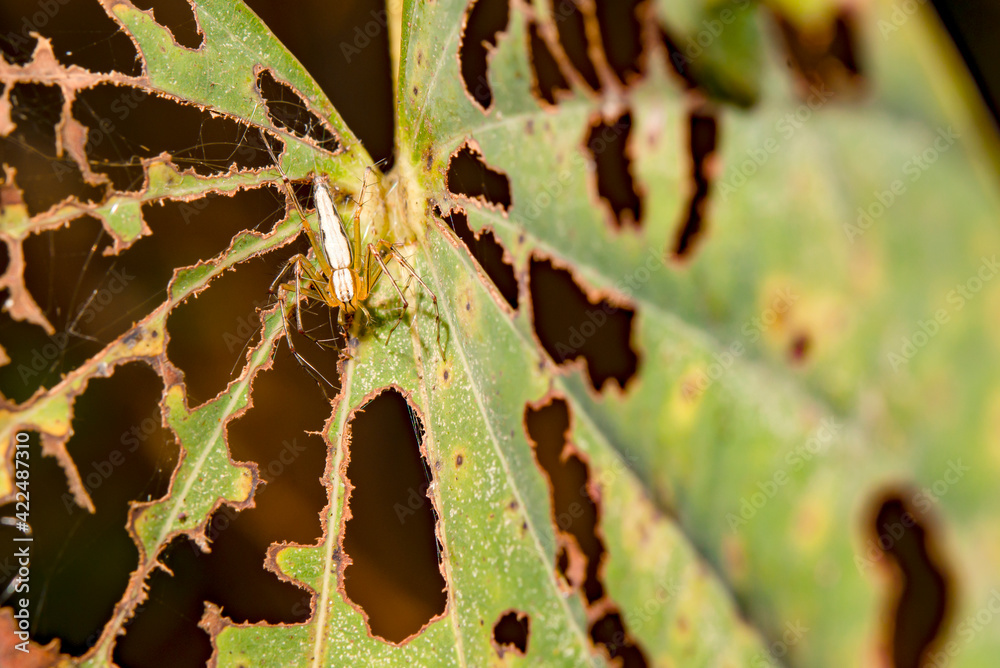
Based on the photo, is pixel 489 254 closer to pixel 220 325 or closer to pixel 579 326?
pixel 579 326

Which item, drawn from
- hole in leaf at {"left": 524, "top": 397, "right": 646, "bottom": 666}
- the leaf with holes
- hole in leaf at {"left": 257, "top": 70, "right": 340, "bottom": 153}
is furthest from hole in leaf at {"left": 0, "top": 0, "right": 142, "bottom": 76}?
hole in leaf at {"left": 524, "top": 397, "right": 646, "bottom": 666}

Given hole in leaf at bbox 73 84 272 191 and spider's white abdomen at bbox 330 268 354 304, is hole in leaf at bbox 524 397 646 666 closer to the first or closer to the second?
spider's white abdomen at bbox 330 268 354 304

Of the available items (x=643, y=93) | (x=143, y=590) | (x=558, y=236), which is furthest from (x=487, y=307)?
(x=143, y=590)

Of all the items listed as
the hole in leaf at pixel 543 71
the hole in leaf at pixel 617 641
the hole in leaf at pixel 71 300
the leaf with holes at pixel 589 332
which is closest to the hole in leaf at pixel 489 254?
the leaf with holes at pixel 589 332

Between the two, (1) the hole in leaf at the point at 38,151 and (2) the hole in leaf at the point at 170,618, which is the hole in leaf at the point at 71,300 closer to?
(1) the hole in leaf at the point at 38,151

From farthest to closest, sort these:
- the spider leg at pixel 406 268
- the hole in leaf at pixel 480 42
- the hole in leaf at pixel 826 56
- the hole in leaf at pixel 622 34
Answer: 1. the spider leg at pixel 406 268
2. the hole in leaf at pixel 480 42
3. the hole in leaf at pixel 622 34
4. the hole in leaf at pixel 826 56

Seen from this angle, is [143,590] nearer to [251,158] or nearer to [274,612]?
[274,612]

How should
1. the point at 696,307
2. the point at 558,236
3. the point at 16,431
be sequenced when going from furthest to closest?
the point at 16,431
the point at 558,236
the point at 696,307

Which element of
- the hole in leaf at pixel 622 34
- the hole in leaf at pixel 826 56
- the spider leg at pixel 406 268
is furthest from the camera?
the spider leg at pixel 406 268
